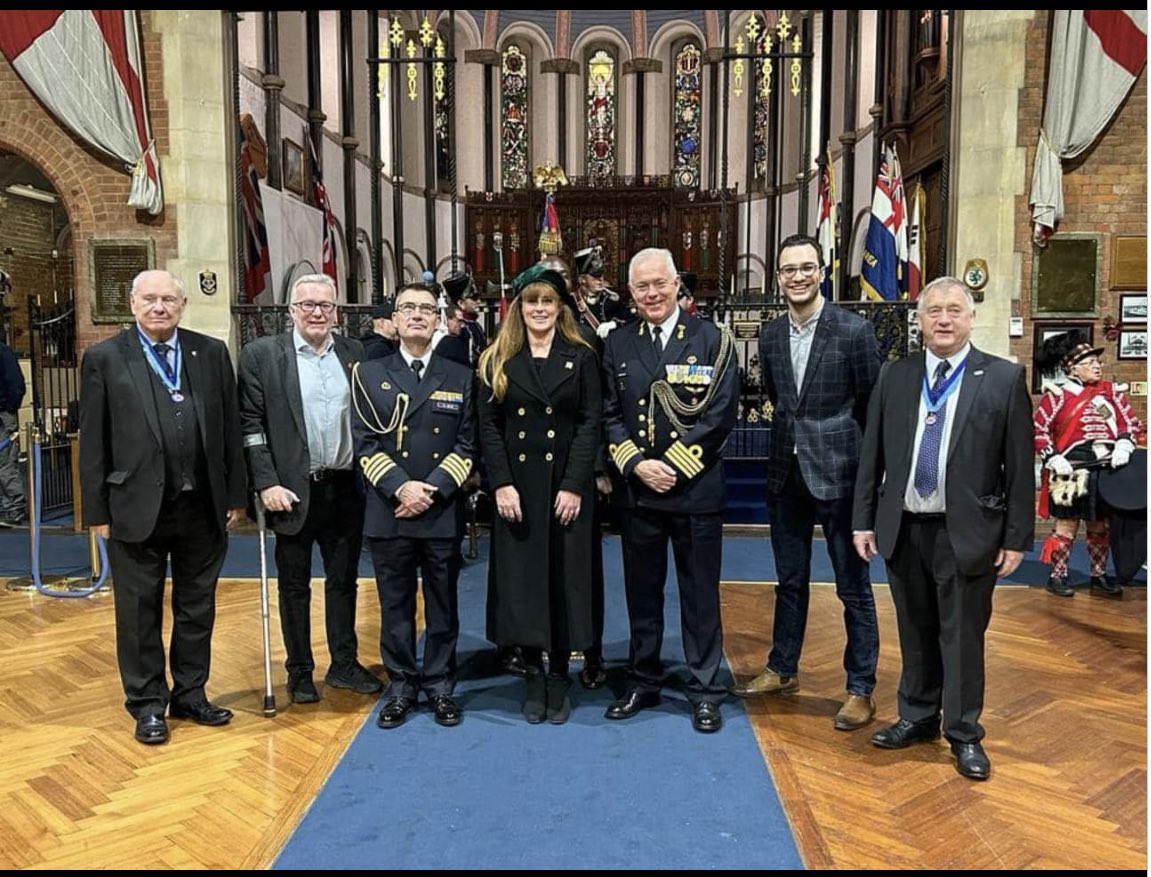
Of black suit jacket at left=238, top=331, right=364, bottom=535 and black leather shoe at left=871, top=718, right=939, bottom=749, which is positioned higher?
black suit jacket at left=238, top=331, right=364, bottom=535

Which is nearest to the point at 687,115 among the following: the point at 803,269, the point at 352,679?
the point at 803,269

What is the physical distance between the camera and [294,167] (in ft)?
37.1

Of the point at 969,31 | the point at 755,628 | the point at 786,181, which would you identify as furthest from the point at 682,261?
the point at 755,628

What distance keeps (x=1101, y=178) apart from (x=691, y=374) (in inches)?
187

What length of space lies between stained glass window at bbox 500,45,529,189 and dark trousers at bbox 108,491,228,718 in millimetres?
15547

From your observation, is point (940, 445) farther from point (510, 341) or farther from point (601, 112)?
point (601, 112)

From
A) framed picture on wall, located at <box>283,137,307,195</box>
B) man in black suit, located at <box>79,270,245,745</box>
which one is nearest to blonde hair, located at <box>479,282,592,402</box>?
man in black suit, located at <box>79,270,245,745</box>

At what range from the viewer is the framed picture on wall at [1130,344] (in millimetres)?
6426

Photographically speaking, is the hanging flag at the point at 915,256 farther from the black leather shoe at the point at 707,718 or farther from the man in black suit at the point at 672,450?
the black leather shoe at the point at 707,718

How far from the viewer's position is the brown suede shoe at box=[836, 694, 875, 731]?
3.32m

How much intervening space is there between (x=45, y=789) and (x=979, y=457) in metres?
3.13

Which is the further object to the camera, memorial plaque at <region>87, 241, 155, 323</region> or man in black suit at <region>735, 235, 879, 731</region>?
memorial plaque at <region>87, 241, 155, 323</region>

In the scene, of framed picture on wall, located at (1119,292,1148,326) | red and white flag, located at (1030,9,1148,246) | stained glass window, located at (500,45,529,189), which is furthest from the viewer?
stained glass window, located at (500,45,529,189)

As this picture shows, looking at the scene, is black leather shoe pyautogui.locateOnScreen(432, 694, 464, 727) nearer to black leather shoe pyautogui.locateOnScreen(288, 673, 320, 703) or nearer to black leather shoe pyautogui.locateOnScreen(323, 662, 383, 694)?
black leather shoe pyautogui.locateOnScreen(323, 662, 383, 694)
